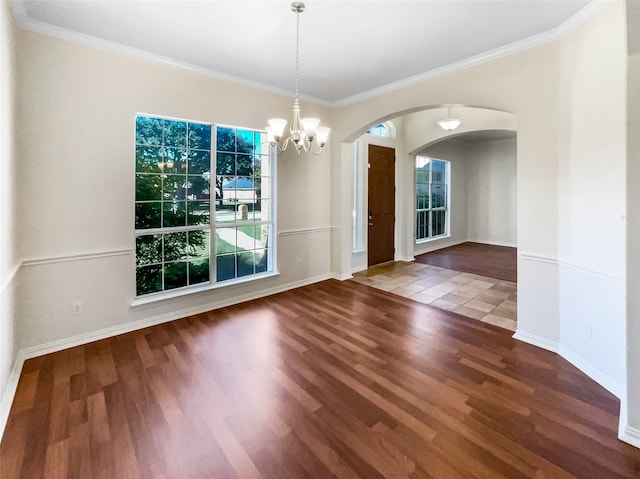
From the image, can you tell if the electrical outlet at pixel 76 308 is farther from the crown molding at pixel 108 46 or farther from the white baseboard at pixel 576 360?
the white baseboard at pixel 576 360

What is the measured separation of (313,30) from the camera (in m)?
2.80

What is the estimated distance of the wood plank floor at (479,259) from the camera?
583 cm

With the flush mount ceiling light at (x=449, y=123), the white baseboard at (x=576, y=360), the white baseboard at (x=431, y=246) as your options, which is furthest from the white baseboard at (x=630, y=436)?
the white baseboard at (x=431, y=246)

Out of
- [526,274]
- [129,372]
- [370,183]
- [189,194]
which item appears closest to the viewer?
[129,372]

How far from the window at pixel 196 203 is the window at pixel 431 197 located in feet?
15.8

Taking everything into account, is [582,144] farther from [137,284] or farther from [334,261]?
[137,284]

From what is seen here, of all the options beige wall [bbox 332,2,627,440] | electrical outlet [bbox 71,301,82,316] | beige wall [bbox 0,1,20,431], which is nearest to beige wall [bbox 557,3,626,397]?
beige wall [bbox 332,2,627,440]

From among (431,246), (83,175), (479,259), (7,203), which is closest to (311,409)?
(7,203)

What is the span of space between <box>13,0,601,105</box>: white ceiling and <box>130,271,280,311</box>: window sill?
2.65m

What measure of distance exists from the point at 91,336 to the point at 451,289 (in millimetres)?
4713

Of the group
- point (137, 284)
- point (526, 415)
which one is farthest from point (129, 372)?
point (526, 415)

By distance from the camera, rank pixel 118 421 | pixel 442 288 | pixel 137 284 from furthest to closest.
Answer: pixel 442 288 < pixel 137 284 < pixel 118 421

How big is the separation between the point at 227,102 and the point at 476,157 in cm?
802

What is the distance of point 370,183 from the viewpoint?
6199 mm
